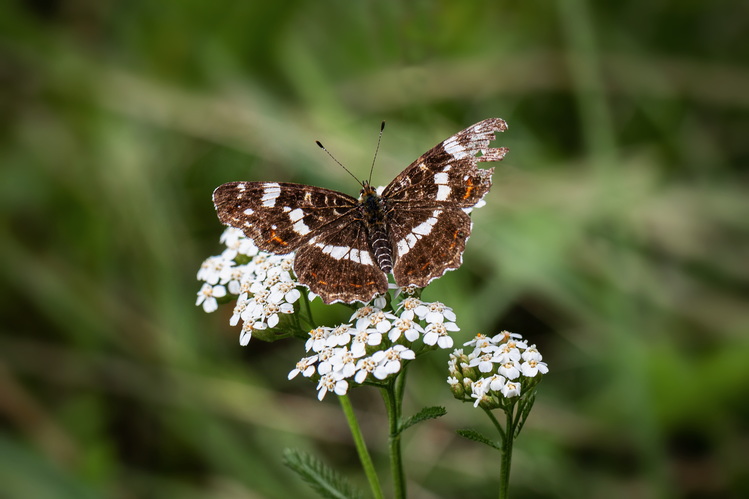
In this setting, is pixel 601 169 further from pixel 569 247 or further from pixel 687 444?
pixel 687 444

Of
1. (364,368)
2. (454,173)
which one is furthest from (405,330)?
(454,173)

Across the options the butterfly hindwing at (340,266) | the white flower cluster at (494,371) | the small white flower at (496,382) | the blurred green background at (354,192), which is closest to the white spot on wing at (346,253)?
the butterfly hindwing at (340,266)

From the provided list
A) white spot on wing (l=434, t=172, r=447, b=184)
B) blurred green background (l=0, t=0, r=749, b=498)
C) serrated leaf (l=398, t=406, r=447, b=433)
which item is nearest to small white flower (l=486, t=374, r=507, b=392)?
serrated leaf (l=398, t=406, r=447, b=433)

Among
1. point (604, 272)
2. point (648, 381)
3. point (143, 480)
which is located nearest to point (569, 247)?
point (604, 272)

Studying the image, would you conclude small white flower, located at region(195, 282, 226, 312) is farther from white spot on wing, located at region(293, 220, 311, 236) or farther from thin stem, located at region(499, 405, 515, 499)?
thin stem, located at region(499, 405, 515, 499)

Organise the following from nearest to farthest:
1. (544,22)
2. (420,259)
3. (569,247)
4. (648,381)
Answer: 1. (420,259)
2. (648,381)
3. (569,247)
4. (544,22)

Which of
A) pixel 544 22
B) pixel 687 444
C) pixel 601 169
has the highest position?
pixel 544 22
